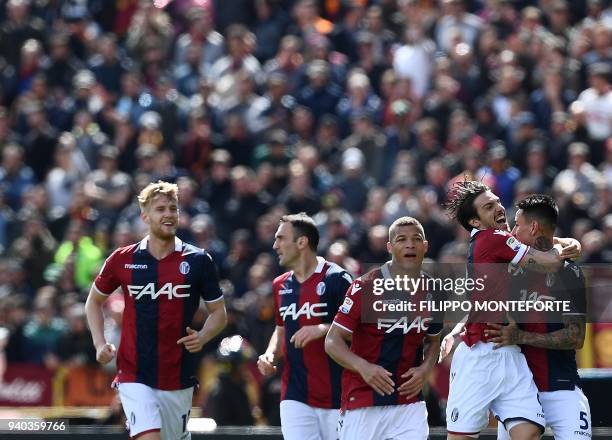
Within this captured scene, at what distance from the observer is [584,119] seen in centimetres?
1752

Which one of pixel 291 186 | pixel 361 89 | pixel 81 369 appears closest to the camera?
pixel 81 369

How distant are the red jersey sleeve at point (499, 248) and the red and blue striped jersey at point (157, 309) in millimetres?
2084

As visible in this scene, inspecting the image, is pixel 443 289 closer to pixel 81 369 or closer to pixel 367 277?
pixel 367 277

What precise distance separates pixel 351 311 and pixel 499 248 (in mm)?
1066

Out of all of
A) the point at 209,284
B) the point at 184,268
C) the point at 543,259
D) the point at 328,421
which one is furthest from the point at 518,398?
the point at 184,268

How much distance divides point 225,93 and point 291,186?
2.20 m

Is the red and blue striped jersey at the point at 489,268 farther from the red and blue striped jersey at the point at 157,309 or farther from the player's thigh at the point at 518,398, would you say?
the red and blue striped jersey at the point at 157,309

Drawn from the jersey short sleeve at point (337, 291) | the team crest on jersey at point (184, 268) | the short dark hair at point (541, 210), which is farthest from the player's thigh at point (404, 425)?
the team crest on jersey at point (184, 268)

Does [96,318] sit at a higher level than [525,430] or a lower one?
higher

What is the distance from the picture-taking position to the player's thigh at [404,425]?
422 inches

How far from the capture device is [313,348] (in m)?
11.4

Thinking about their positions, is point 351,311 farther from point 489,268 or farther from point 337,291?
point 489,268

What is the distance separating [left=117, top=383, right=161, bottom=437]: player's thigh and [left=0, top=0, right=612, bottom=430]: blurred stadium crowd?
3981 millimetres

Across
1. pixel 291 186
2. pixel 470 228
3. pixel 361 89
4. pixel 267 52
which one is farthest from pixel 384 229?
pixel 470 228
